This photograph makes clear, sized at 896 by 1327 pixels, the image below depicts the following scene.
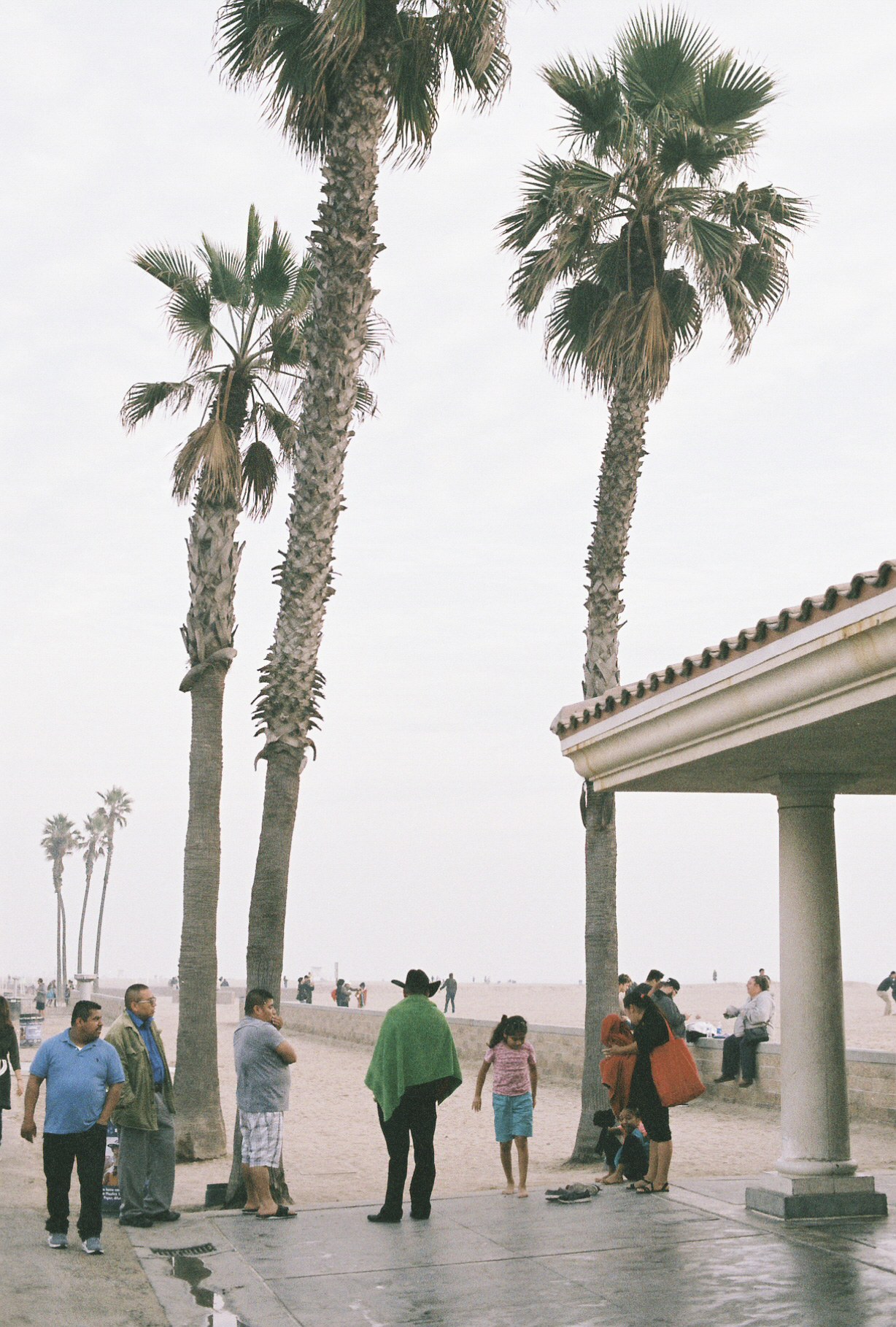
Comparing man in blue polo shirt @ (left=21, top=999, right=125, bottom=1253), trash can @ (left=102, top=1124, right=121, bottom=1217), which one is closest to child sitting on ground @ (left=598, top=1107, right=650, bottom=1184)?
trash can @ (left=102, top=1124, right=121, bottom=1217)

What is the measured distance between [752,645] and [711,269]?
870 centimetres

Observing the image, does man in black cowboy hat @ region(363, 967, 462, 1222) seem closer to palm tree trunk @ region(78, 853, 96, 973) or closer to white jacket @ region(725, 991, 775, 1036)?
white jacket @ region(725, 991, 775, 1036)

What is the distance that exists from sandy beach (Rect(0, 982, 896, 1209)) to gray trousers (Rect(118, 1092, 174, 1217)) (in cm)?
168

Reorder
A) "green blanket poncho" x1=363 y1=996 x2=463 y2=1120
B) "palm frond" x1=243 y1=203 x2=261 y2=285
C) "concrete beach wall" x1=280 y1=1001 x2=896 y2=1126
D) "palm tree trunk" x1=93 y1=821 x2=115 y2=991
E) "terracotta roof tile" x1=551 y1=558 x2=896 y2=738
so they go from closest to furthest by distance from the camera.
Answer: "terracotta roof tile" x1=551 y1=558 x2=896 y2=738
"green blanket poncho" x1=363 y1=996 x2=463 y2=1120
"concrete beach wall" x1=280 y1=1001 x2=896 y2=1126
"palm frond" x1=243 y1=203 x2=261 y2=285
"palm tree trunk" x1=93 y1=821 x2=115 y2=991

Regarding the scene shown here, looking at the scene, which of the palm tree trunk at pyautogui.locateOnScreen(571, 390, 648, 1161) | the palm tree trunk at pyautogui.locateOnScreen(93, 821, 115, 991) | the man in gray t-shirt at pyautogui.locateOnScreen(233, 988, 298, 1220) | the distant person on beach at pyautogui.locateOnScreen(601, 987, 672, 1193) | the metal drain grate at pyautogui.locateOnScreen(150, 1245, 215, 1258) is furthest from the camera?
the palm tree trunk at pyautogui.locateOnScreen(93, 821, 115, 991)

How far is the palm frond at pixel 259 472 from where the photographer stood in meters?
17.8

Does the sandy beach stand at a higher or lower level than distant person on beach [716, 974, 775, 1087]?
lower

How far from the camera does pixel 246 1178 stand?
957 centimetres

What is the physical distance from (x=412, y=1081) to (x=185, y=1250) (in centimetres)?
178

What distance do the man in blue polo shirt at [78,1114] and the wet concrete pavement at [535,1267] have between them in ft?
1.77

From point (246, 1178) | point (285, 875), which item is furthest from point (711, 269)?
point (246, 1178)

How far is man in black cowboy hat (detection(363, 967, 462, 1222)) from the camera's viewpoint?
9.04m

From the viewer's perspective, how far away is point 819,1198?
343 inches

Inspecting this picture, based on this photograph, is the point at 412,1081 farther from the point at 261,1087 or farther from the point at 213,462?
the point at 213,462
